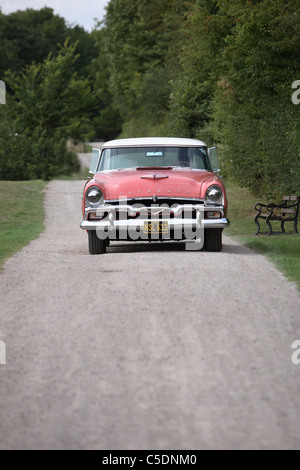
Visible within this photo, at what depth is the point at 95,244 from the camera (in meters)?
13.4

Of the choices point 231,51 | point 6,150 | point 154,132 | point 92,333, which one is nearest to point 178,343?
Answer: point 92,333

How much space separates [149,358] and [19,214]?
2030 centimetres

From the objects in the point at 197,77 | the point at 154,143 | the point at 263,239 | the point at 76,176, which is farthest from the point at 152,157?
the point at 76,176

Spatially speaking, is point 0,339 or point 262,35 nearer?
point 0,339

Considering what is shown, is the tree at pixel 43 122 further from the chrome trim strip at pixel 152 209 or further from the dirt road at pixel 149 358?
the dirt road at pixel 149 358

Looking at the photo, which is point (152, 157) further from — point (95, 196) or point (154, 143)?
point (95, 196)

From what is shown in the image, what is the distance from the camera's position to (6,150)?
46.9 m

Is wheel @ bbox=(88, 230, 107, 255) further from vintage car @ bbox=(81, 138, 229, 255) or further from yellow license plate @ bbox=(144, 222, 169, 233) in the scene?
yellow license plate @ bbox=(144, 222, 169, 233)

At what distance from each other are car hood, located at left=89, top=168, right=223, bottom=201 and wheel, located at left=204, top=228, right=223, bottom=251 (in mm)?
643

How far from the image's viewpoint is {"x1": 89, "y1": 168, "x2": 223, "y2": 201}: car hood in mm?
12734

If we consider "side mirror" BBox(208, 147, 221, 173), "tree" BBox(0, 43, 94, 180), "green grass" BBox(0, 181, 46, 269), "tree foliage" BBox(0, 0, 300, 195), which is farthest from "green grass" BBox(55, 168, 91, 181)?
"side mirror" BBox(208, 147, 221, 173)

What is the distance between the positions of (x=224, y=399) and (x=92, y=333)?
2.08 metres

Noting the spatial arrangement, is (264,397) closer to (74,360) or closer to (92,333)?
(74,360)

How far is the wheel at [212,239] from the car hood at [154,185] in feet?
2.11
